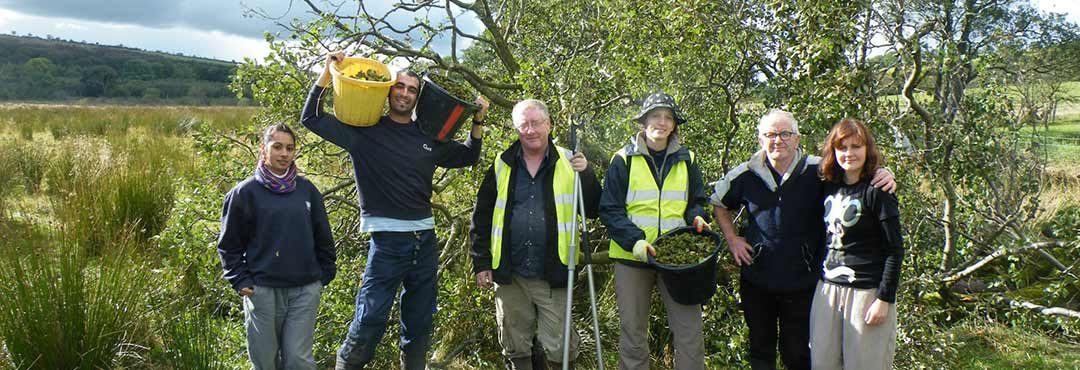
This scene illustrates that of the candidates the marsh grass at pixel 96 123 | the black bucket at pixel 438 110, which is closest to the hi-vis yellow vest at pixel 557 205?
the black bucket at pixel 438 110

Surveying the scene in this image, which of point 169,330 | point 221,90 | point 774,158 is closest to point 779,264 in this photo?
point 774,158

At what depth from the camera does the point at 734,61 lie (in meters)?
4.56

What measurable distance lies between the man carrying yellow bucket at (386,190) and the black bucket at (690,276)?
121cm

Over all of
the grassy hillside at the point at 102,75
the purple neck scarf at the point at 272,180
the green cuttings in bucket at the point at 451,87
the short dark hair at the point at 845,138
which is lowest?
the purple neck scarf at the point at 272,180

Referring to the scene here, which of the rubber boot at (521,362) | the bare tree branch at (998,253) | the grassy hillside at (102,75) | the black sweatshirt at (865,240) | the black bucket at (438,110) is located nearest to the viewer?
the black sweatshirt at (865,240)

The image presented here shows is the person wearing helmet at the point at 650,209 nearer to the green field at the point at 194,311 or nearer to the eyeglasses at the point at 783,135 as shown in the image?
the eyeglasses at the point at 783,135

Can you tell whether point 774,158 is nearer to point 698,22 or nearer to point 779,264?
point 779,264

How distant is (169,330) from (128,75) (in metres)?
60.2

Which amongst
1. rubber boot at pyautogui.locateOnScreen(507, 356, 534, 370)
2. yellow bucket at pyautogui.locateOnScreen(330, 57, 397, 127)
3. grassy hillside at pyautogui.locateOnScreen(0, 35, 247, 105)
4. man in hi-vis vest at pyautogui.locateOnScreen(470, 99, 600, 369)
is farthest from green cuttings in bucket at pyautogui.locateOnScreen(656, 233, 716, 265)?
grassy hillside at pyautogui.locateOnScreen(0, 35, 247, 105)

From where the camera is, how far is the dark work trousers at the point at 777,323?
11.0ft

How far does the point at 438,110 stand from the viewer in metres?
3.37

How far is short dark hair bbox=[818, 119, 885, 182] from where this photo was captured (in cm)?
305

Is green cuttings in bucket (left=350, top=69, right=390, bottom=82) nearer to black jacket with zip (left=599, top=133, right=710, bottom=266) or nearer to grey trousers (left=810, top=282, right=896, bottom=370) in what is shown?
black jacket with zip (left=599, top=133, right=710, bottom=266)

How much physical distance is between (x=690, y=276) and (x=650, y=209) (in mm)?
425
